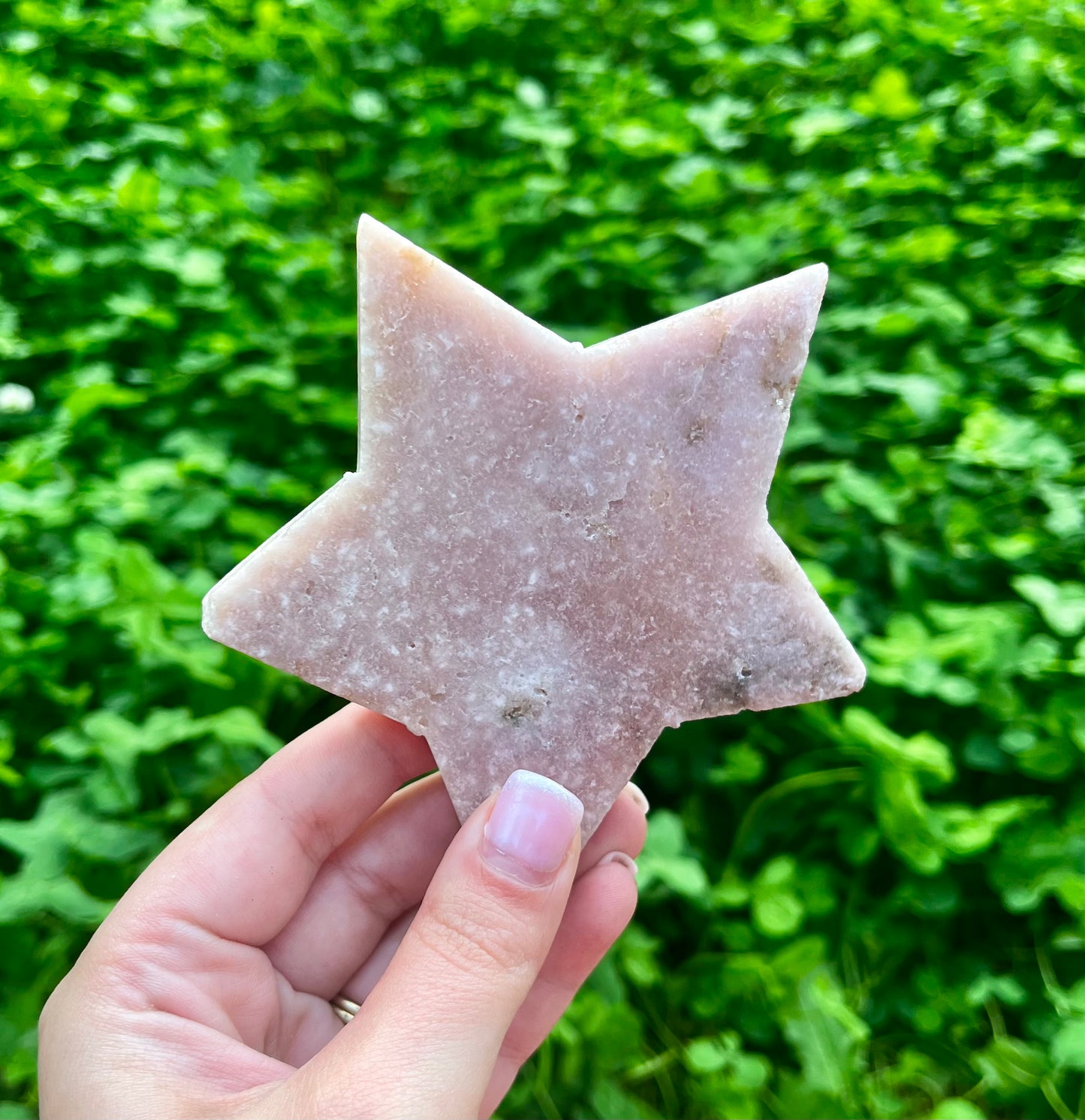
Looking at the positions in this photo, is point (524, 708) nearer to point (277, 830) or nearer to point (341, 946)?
point (277, 830)

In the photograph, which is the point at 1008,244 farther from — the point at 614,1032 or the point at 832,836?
the point at 614,1032

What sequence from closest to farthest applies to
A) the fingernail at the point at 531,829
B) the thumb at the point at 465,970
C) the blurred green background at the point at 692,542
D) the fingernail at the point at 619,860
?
the thumb at the point at 465,970 → the fingernail at the point at 531,829 → the fingernail at the point at 619,860 → the blurred green background at the point at 692,542

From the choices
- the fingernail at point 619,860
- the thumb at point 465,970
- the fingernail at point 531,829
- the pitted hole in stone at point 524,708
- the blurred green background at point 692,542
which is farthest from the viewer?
the blurred green background at point 692,542

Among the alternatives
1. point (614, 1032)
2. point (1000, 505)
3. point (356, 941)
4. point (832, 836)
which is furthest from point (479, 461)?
point (1000, 505)

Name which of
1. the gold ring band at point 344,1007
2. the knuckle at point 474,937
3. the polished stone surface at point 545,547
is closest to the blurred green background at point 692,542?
the gold ring band at point 344,1007

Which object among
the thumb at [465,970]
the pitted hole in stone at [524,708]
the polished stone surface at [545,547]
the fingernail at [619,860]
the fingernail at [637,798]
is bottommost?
the fingernail at [619,860]

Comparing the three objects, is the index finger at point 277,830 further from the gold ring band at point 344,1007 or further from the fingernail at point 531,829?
the fingernail at point 531,829
